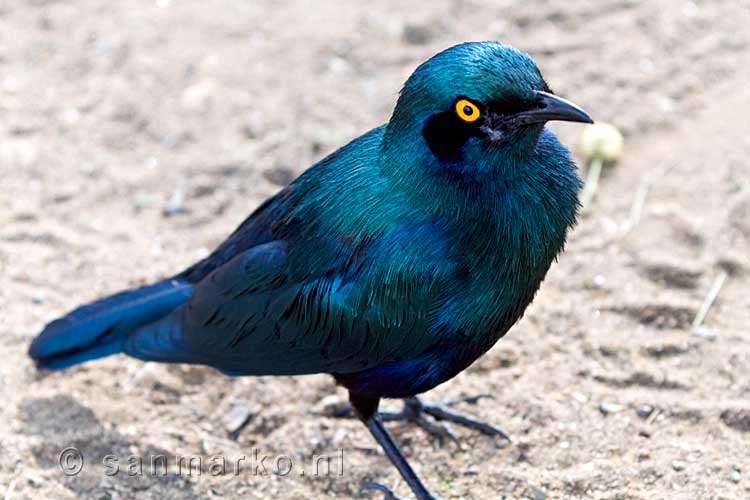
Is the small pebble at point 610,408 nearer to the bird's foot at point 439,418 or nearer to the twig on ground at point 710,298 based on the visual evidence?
the bird's foot at point 439,418

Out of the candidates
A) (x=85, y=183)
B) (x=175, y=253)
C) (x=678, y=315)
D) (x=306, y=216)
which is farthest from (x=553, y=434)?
(x=85, y=183)

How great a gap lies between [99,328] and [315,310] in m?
1.08

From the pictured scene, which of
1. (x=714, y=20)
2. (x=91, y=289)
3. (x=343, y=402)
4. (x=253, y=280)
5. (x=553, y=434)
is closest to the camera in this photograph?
(x=253, y=280)

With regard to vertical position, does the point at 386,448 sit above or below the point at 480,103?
below

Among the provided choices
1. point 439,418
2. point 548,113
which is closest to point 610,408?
point 439,418

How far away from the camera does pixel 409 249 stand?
12.3 feet

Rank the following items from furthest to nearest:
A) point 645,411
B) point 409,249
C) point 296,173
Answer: point 296,173, point 645,411, point 409,249

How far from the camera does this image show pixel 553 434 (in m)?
4.41

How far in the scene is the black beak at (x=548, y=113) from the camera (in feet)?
11.2

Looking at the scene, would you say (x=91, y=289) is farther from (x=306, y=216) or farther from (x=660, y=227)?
(x=660, y=227)

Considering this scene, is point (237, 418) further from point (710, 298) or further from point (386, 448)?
point (710, 298)

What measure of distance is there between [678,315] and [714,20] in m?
2.57

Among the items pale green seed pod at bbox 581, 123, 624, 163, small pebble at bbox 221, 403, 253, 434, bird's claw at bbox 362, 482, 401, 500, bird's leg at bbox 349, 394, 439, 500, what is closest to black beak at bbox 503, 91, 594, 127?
bird's leg at bbox 349, 394, 439, 500

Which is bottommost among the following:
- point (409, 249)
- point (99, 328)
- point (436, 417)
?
point (436, 417)
